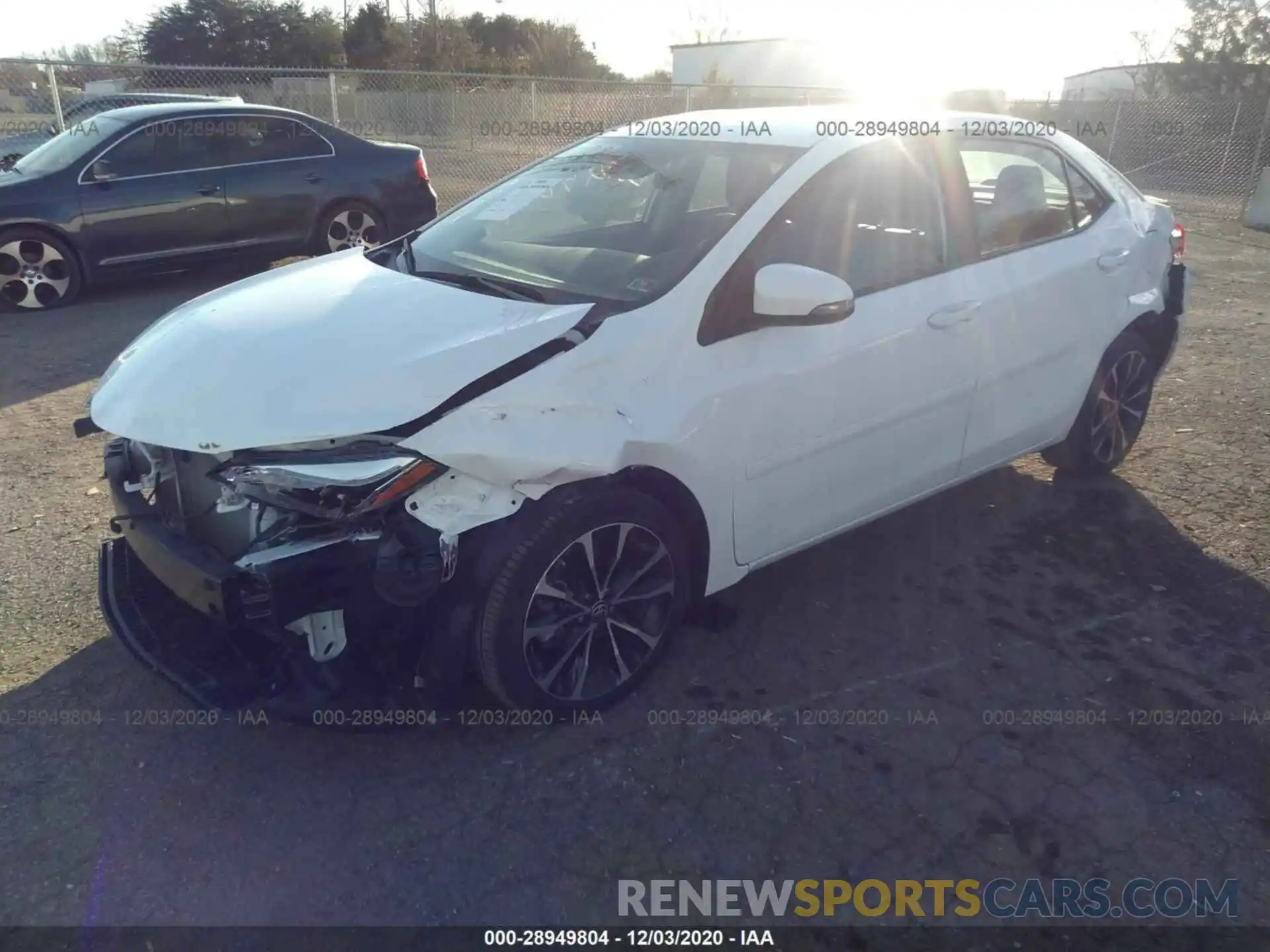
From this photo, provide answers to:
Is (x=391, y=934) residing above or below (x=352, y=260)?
below

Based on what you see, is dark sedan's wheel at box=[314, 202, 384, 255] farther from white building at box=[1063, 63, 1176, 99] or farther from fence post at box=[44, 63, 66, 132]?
white building at box=[1063, 63, 1176, 99]

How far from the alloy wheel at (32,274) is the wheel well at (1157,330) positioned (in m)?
7.82

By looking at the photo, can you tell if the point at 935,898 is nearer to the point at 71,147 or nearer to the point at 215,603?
the point at 215,603

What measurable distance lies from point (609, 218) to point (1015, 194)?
1802 mm

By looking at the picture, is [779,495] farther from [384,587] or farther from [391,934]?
[391,934]

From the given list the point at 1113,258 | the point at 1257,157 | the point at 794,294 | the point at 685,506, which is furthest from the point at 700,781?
the point at 1257,157

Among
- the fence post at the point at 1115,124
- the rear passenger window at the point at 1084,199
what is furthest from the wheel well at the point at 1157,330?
the fence post at the point at 1115,124

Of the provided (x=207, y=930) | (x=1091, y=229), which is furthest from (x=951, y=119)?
(x=207, y=930)

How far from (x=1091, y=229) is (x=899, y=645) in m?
2.18

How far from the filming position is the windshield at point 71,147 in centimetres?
797

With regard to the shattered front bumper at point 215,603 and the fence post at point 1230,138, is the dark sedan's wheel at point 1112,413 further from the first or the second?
the fence post at point 1230,138

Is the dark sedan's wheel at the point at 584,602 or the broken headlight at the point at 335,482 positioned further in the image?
the dark sedan's wheel at the point at 584,602

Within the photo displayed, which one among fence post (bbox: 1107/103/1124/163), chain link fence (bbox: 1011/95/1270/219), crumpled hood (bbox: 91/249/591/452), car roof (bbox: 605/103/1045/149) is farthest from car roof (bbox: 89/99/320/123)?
fence post (bbox: 1107/103/1124/163)

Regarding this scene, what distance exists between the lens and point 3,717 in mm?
3004
